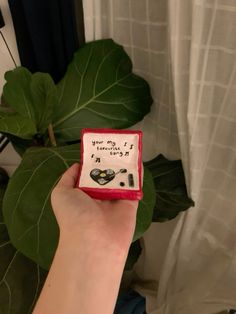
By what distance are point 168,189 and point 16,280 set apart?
1.58 feet

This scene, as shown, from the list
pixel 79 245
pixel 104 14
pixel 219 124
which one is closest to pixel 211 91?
pixel 219 124

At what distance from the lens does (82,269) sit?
57 cm

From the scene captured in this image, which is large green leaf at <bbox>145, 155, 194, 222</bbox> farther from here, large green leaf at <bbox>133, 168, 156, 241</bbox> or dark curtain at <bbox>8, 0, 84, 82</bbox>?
dark curtain at <bbox>8, 0, 84, 82</bbox>

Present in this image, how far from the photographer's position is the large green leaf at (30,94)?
31.0 inches

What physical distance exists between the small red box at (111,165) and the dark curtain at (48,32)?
1.25 ft

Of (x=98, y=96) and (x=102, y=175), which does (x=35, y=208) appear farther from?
(x=98, y=96)

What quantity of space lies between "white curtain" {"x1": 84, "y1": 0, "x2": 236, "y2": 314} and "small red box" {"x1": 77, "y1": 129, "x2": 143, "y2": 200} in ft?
0.72

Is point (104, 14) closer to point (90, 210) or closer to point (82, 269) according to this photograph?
point (90, 210)

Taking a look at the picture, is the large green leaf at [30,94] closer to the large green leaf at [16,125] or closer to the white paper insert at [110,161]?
the large green leaf at [16,125]

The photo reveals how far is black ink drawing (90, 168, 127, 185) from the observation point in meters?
0.60

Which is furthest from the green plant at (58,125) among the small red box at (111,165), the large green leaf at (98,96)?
the small red box at (111,165)

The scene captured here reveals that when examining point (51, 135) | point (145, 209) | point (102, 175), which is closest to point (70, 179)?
point (102, 175)

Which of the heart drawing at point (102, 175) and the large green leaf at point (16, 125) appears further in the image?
the large green leaf at point (16, 125)

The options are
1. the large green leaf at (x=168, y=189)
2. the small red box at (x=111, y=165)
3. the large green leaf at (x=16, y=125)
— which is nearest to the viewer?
the small red box at (x=111, y=165)
